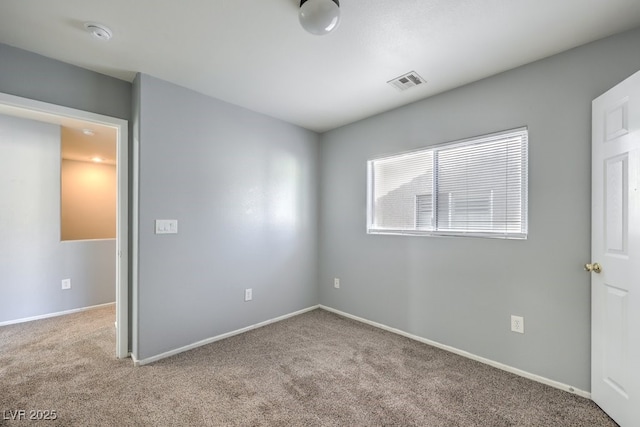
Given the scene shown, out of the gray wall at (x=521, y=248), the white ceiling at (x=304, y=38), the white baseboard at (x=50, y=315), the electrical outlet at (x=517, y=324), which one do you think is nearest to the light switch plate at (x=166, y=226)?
the white ceiling at (x=304, y=38)

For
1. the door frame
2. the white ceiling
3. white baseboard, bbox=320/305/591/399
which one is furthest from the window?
the door frame

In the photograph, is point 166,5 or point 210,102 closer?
point 166,5

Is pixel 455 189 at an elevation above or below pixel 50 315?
above

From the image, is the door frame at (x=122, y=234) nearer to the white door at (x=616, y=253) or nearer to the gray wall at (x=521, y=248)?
the gray wall at (x=521, y=248)

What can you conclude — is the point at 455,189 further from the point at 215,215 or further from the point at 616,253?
the point at 215,215

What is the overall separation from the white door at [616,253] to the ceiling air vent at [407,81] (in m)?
1.20

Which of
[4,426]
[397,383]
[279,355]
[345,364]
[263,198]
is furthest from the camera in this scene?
[263,198]

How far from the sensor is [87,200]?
535 cm

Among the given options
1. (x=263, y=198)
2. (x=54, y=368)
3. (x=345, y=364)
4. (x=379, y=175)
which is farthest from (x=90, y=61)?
(x=345, y=364)

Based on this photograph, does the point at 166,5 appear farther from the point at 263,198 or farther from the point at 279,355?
the point at 279,355

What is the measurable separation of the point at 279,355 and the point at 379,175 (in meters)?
2.19

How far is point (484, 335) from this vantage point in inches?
91.9

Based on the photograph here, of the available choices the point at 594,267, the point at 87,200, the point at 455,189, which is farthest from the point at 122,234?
the point at 87,200

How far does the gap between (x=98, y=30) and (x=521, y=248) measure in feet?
11.1
